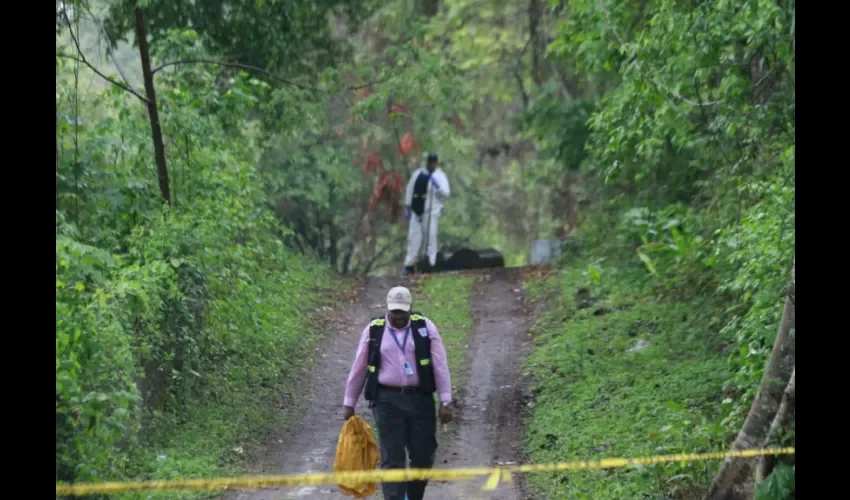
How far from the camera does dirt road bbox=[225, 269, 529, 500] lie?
10.2 metres

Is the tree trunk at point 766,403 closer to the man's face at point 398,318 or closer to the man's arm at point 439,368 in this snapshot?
the man's arm at point 439,368

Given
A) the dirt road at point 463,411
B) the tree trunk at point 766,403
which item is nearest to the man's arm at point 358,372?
the dirt road at point 463,411

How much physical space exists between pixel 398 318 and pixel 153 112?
16.7ft

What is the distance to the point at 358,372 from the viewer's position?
28.6ft

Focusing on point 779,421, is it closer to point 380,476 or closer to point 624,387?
point 380,476

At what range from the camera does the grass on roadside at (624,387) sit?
9.73 m

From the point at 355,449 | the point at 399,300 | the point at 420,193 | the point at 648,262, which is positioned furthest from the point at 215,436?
the point at 420,193

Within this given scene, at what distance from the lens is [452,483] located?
10.3 metres

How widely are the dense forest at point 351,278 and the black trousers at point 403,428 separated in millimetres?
1758

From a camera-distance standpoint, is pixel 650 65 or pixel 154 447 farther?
pixel 650 65
